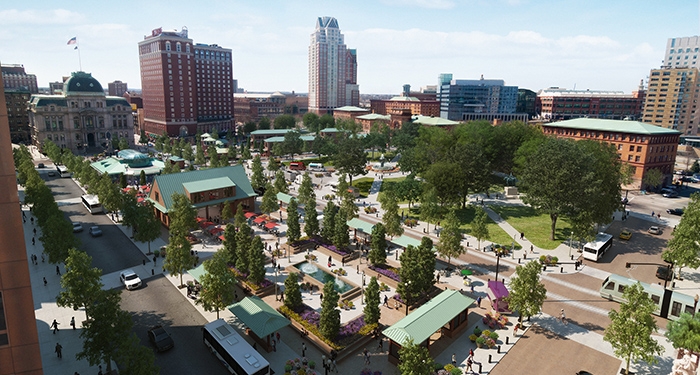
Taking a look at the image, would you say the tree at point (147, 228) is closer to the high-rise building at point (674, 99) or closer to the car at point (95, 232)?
the car at point (95, 232)

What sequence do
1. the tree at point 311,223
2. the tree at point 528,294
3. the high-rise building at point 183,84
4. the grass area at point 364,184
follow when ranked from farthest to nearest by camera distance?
the high-rise building at point 183,84, the grass area at point 364,184, the tree at point 311,223, the tree at point 528,294

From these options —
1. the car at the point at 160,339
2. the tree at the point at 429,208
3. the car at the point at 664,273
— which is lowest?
the car at the point at 160,339

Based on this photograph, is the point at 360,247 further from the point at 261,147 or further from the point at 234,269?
the point at 261,147

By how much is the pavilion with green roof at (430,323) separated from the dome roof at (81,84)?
149 m

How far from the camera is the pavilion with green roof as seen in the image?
33.8 meters

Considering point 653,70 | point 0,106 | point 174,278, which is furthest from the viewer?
point 653,70

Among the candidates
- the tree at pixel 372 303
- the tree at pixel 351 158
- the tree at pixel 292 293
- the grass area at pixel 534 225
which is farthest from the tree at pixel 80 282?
the tree at pixel 351 158

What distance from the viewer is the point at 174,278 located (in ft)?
161

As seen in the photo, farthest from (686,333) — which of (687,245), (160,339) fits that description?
(160,339)

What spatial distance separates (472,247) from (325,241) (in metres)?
21.9

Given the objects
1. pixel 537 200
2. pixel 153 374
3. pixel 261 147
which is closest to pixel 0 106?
pixel 153 374

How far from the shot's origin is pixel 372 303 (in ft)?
124

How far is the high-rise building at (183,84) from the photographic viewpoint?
161250 mm

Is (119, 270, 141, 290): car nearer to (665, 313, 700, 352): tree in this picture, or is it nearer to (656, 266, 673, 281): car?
(665, 313, 700, 352): tree
